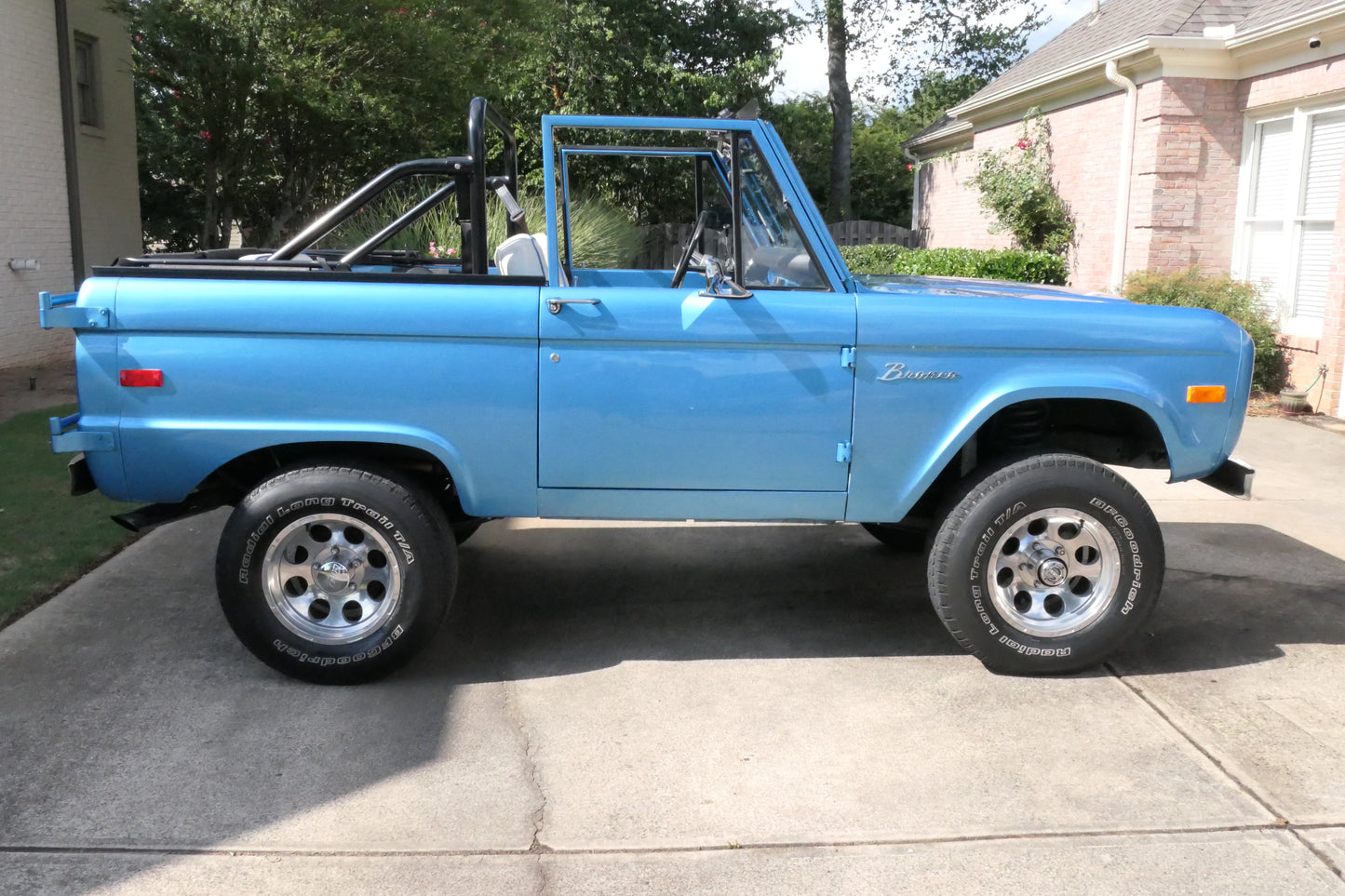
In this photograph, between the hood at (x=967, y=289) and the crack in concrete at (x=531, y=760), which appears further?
the hood at (x=967, y=289)

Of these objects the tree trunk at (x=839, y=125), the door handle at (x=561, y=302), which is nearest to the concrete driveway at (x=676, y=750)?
the door handle at (x=561, y=302)

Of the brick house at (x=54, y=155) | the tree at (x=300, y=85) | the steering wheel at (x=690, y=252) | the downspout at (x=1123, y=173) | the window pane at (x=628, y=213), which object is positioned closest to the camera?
the steering wheel at (x=690, y=252)

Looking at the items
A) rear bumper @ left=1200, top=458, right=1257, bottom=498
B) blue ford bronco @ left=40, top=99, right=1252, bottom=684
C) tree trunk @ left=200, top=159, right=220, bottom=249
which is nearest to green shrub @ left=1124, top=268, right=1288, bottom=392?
rear bumper @ left=1200, top=458, right=1257, bottom=498

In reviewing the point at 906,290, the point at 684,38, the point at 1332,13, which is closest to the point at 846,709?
the point at 906,290

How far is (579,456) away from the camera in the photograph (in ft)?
13.8

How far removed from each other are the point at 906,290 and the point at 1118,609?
1.44 metres

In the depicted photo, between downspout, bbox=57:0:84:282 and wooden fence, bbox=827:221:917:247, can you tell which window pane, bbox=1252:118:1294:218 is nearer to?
wooden fence, bbox=827:221:917:247

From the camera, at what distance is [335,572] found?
420cm

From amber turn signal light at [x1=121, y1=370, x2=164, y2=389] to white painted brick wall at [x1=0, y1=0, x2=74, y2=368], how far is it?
8348mm

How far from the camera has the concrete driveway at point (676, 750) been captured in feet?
10.2

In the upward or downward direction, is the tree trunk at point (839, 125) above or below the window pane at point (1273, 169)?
above

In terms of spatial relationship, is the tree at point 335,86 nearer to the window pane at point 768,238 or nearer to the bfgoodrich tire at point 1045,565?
the window pane at point 768,238

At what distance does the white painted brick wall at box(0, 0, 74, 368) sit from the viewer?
437 inches

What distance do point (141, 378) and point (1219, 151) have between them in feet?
35.5
